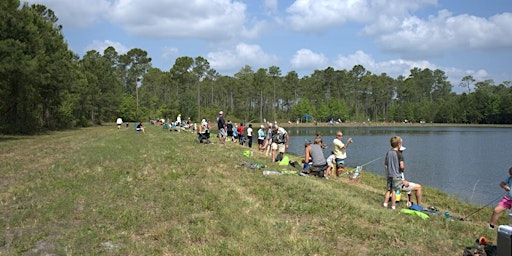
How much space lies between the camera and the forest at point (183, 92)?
31.6 meters

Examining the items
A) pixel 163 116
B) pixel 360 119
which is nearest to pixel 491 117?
pixel 360 119

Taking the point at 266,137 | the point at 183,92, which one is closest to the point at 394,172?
the point at 266,137

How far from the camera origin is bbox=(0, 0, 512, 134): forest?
31641 millimetres

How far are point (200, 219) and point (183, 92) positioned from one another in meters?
93.4

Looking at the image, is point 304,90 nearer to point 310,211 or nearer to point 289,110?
point 289,110

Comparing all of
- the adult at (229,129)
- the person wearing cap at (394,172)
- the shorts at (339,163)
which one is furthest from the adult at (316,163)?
the adult at (229,129)

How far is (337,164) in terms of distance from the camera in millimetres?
15453

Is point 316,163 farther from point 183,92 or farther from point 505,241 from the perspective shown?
point 183,92

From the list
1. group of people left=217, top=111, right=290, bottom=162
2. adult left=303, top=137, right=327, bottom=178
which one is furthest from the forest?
adult left=303, top=137, right=327, bottom=178

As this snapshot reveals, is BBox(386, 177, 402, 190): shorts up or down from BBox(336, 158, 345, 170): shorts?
A: up

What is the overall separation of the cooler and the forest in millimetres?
27291

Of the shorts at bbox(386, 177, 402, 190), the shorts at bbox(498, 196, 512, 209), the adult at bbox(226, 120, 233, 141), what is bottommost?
the shorts at bbox(498, 196, 512, 209)

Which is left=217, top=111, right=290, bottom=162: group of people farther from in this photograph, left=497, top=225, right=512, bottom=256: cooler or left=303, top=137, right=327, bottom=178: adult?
left=497, top=225, right=512, bottom=256: cooler

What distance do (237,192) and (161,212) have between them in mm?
2192
